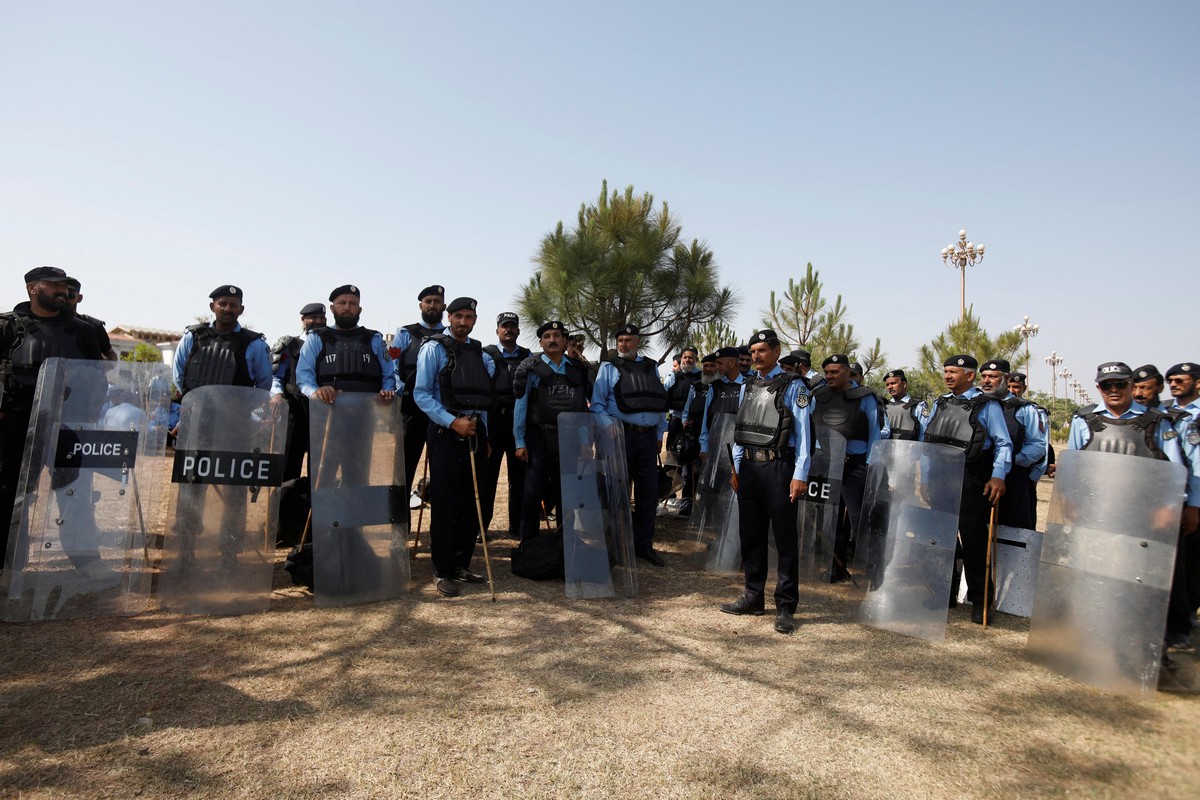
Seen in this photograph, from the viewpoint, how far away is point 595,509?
5.21 meters

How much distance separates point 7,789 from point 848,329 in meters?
18.3

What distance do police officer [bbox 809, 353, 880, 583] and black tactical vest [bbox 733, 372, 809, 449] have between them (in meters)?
1.13

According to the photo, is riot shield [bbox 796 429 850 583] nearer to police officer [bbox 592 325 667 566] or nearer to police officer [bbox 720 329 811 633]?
police officer [bbox 720 329 811 633]

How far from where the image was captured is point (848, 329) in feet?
59.6

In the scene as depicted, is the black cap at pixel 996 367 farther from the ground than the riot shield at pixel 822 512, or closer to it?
farther from the ground

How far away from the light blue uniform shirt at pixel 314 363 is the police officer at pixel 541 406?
3.50ft

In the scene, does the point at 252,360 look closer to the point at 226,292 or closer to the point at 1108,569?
the point at 226,292

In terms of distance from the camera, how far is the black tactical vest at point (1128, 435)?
414cm

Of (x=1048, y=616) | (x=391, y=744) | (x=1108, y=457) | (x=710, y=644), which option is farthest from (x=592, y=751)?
(x=1108, y=457)

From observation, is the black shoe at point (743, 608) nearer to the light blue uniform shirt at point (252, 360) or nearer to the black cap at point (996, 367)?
the black cap at point (996, 367)

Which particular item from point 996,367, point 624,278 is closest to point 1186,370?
point 996,367

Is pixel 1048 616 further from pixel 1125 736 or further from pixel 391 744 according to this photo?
pixel 391 744

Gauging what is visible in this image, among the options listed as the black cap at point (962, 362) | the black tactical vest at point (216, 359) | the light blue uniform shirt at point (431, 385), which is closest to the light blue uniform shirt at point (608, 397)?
the light blue uniform shirt at point (431, 385)

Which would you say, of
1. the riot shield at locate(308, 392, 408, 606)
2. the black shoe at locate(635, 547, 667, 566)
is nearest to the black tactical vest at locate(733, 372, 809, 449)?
the black shoe at locate(635, 547, 667, 566)
